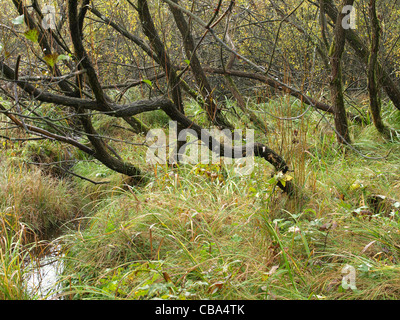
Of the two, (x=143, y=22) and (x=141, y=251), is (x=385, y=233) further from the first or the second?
(x=143, y=22)

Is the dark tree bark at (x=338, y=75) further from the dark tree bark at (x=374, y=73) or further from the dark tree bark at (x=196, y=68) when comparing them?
the dark tree bark at (x=196, y=68)

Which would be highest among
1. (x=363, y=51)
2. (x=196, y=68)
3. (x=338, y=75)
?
(x=363, y=51)

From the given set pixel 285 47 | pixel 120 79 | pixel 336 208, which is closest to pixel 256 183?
pixel 336 208

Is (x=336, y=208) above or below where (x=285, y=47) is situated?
below

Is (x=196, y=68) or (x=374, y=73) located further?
(x=196, y=68)

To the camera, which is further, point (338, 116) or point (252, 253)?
point (338, 116)

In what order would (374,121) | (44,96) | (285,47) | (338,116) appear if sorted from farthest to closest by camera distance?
(285,47)
(374,121)
(338,116)
(44,96)

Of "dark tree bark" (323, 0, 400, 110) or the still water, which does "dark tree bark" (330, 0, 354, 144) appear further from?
the still water

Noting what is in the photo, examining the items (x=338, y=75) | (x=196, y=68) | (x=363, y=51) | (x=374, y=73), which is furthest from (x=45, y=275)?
(x=363, y=51)

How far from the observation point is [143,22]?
10.9 feet

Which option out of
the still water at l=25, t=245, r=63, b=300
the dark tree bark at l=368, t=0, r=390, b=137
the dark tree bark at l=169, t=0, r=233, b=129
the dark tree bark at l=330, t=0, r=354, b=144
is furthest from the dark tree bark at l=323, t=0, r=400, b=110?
the still water at l=25, t=245, r=63, b=300

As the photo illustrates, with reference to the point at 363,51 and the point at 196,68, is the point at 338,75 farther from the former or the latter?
the point at 196,68

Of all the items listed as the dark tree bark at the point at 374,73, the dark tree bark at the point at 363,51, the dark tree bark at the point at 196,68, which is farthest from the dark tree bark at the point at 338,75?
the dark tree bark at the point at 196,68
